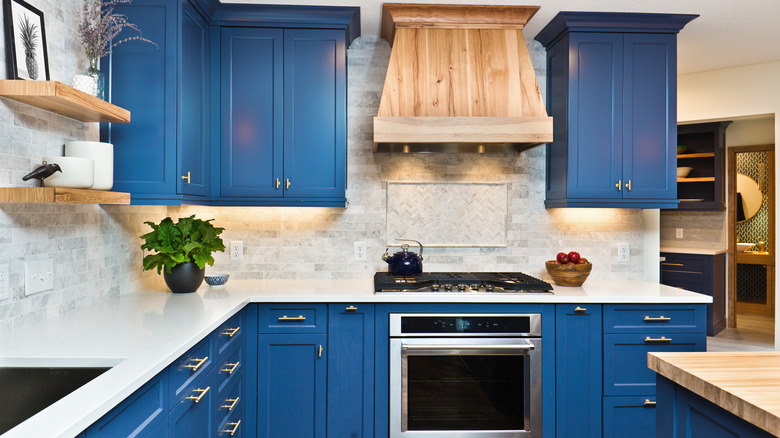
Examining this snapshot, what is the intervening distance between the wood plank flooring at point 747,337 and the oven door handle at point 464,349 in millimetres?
3043

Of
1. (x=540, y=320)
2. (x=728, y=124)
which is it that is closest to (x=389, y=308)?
(x=540, y=320)

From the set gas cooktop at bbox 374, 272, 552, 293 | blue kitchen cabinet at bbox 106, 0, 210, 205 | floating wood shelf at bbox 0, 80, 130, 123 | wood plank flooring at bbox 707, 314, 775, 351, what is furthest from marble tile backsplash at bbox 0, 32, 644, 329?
wood plank flooring at bbox 707, 314, 775, 351

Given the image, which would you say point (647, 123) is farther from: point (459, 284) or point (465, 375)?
point (465, 375)

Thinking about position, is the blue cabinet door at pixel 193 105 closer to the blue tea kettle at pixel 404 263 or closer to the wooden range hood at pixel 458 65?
the wooden range hood at pixel 458 65

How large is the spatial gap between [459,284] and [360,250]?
2.47ft

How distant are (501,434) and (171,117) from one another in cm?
230

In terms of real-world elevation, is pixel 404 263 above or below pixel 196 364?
above

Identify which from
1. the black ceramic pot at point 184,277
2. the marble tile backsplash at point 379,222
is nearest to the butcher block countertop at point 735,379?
the marble tile backsplash at point 379,222

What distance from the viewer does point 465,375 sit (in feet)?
7.93

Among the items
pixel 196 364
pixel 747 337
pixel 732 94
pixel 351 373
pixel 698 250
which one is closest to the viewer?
pixel 196 364

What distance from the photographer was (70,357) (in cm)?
132

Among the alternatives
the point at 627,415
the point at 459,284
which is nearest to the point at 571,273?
the point at 459,284

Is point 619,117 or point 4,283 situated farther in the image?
point 619,117

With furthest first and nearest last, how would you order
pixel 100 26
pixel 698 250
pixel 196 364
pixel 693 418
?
pixel 698 250, pixel 100 26, pixel 196 364, pixel 693 418
